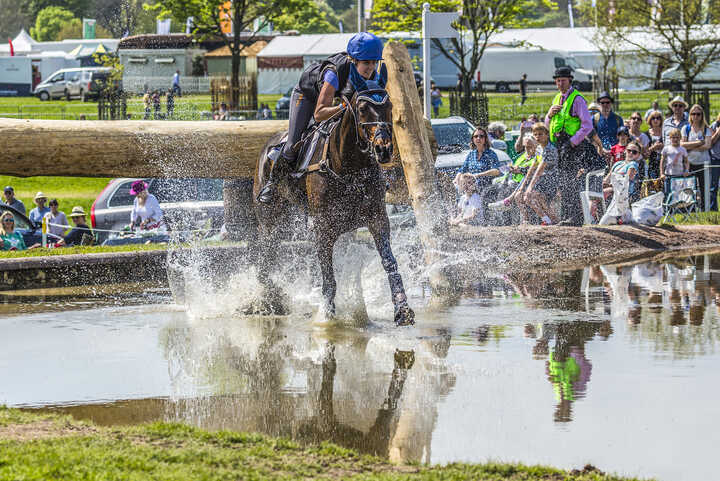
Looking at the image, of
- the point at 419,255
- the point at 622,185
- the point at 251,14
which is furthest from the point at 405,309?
the point at 251,14

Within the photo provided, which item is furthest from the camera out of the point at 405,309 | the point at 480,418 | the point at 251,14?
the point at 251,14

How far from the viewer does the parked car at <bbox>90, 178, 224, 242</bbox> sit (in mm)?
17812

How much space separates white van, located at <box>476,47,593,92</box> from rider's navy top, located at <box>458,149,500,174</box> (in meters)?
35.9

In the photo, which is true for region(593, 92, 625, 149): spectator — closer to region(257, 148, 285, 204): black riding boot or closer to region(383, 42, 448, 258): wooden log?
region(383, 42, 448, 258): wooden log

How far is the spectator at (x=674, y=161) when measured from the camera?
1617 cm

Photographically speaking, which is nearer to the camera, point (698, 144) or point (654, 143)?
point (698, 144)

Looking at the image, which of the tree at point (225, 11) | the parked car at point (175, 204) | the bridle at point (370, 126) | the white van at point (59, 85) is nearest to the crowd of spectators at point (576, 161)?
the parked car at point (175, 204)

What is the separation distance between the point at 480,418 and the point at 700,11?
100ft

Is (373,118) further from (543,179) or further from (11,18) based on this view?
(11,18)

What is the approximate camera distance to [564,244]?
13109mm

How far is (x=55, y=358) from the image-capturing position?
25.7 feet

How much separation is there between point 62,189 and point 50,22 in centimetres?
8631

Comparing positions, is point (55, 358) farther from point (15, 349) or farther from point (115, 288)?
point (115, 288)

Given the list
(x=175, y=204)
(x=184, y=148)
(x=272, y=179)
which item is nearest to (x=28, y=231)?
(x=175, y=204)
